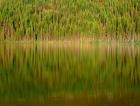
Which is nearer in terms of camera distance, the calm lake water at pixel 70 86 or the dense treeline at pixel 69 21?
the calm lake water at pixel 70 86

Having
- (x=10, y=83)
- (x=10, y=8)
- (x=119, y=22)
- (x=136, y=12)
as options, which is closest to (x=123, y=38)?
(x=119, y=22)

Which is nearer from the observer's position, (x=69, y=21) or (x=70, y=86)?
(x=70, y=86)

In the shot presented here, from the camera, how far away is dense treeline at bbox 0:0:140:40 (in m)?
168

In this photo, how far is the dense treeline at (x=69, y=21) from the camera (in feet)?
553

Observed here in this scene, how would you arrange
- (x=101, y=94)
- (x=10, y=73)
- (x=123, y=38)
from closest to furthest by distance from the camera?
(x=101, y=94) → (x=10, y=73) → (x=123, y=38)

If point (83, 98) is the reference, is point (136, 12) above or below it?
above

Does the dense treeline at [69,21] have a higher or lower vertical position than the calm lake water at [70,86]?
higher

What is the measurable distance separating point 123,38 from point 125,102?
454 feet

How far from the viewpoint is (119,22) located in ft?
573

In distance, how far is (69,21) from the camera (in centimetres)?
18662

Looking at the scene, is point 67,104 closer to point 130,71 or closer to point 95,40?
point 130,71

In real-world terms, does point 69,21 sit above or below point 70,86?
above

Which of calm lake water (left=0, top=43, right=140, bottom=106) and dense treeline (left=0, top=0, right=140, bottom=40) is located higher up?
dense treeline (left=0, top=0, right=140, bottom=40)

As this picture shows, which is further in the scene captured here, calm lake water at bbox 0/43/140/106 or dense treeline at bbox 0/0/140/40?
dense treeline at bbox 0/0/140/40
